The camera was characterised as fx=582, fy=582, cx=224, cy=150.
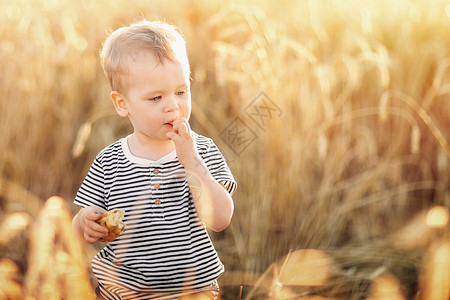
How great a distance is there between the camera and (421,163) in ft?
9.41

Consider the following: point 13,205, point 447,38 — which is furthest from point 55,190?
point 447,38

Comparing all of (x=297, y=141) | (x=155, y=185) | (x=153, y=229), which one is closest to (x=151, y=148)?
(x=155, y=185)

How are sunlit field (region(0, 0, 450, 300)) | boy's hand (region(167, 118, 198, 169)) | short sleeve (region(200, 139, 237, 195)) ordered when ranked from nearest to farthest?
boy's hand (region(167, 118, 198, 169)) → short sleeve (region(200, 139, 237, 195)) → sunlit field (region(0, 0, 450, 300))

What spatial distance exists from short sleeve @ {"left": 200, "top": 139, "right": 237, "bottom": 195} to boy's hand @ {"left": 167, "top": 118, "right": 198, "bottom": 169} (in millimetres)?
119

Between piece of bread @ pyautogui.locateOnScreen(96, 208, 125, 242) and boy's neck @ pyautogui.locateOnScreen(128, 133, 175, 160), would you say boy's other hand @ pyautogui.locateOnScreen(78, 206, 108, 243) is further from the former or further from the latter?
boy's neck @ pyautogui.locateOnScreen(128, 133, 175, 160)

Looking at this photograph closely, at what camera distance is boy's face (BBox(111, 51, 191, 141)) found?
146cm

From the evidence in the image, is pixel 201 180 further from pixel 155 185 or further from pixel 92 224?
pixel 92 224

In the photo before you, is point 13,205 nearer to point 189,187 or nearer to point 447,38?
point 189,187

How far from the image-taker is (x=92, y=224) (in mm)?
1490

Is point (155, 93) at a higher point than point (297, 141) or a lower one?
higher

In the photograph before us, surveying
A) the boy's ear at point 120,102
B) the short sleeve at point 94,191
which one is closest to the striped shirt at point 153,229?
the short sleeve at point 94,191

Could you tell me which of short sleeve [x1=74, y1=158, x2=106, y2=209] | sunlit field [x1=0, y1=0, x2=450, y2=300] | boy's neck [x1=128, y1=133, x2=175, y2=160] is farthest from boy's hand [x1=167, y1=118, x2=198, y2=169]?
sunlit field [x1=0, y1=0, x2=450, y2=300]

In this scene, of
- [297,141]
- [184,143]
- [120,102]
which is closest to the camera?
[184,143]

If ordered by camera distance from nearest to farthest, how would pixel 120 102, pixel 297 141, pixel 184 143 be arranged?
pixel 184 143 → pixel 120 102 → pixel 297 141
